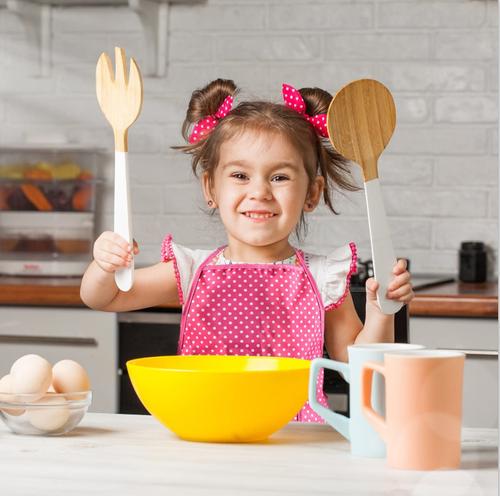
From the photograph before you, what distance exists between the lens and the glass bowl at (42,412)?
3.31ft

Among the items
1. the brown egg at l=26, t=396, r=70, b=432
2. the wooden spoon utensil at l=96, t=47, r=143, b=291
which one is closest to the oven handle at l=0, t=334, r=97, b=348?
the wooden spoon utensil at l=96, t=47, r=143, b=291

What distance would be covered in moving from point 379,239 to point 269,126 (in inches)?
22.8

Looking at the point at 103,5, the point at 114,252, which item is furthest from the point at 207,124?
the point at 103,5

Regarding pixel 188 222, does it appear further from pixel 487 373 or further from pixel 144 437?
pixel 144 437

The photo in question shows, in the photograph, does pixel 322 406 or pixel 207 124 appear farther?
pixel 207 124

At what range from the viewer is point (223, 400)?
3.16 feet

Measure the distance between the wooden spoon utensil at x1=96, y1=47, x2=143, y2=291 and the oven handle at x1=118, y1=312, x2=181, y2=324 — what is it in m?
1.15

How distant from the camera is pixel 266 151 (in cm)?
158

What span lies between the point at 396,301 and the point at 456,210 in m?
1.67

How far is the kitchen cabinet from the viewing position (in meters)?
2.18

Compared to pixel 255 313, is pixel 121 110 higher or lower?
higher

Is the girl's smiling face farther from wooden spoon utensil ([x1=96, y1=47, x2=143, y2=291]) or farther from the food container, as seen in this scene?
Answer: the food container

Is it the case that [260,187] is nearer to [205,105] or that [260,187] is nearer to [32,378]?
[205,105]

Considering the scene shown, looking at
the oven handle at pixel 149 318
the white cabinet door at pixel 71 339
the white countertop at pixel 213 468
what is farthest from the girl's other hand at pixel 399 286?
the white cabinet door at pixel 71 339
